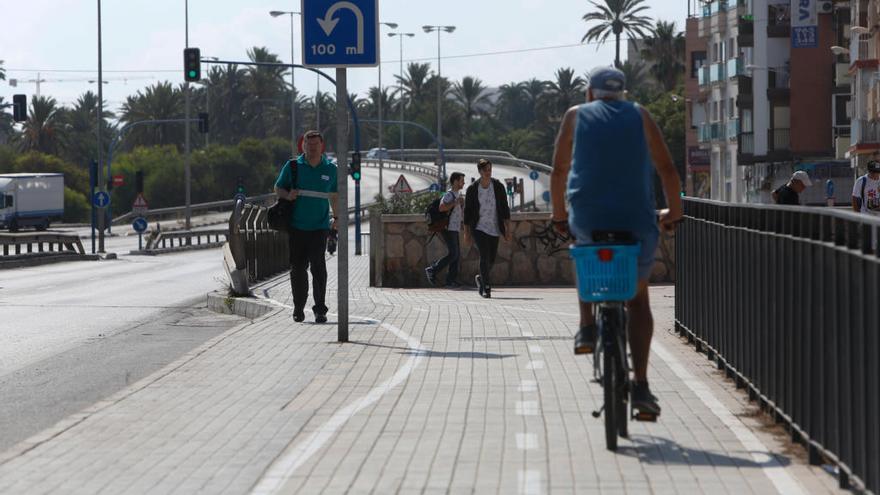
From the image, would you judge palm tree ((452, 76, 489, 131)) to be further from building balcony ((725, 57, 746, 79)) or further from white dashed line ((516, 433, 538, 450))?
white dashed line ((516, 433, 538, 450))

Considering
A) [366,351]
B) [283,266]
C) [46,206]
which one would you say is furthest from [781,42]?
[366,351]

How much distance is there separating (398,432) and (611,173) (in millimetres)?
1687

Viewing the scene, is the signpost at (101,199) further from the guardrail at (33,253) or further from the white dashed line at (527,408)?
the white dashed line at (527,408)

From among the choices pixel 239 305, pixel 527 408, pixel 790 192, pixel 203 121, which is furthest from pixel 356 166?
pixel 527 408

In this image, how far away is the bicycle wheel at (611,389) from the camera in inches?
295

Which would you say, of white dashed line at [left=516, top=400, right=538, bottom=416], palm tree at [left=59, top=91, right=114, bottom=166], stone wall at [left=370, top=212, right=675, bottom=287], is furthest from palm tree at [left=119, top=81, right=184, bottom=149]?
white dashed line at [left=516, top=400, right=538, bottom=416]

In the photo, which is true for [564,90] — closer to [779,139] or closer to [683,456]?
[779,139]

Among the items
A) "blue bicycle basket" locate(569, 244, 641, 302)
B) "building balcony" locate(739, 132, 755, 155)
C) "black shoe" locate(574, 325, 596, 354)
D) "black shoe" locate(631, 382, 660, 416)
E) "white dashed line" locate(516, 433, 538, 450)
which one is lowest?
"white dashed line" locate(516, 433, 538, 450)

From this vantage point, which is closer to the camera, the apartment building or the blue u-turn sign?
the blue u-turn sign

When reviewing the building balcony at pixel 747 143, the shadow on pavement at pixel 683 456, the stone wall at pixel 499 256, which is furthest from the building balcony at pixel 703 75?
the shadow on pavement at pixel 683 456

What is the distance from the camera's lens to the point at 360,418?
28.9 feet

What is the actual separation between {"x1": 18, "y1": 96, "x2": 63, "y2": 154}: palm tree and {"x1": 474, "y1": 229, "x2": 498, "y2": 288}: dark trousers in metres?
108

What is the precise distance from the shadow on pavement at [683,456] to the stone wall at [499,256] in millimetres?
16022

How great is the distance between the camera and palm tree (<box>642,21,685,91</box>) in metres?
114
